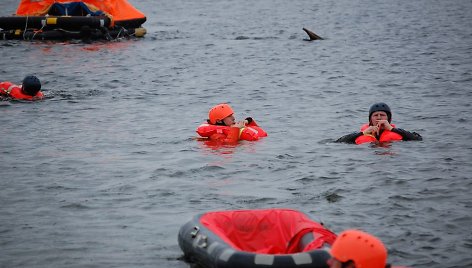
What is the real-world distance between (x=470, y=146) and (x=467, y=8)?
3762 centimetres

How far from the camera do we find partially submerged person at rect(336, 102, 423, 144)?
1360 centimetres

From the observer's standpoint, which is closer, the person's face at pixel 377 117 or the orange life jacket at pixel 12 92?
the person's face at pixel 377 117

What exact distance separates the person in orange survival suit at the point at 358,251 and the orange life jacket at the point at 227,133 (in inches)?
322

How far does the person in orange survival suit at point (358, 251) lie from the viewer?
605cm

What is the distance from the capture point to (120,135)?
1551 cm

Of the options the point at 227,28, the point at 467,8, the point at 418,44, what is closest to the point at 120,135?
the point at 418,44

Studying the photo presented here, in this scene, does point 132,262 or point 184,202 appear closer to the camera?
point 132,262

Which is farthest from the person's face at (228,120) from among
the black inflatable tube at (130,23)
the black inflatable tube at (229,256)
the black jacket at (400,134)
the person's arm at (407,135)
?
the black inflatable tube at (130,23)

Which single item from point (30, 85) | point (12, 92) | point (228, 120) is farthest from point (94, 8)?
point (228, 120)

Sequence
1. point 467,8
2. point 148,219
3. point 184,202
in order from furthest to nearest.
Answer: point 467,8 → point 184,202 → point 148,219

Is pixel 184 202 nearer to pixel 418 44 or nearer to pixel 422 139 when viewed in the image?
pixel 422 139

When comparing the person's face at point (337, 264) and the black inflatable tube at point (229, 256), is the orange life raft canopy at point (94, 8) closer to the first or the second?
the black inflatable tube at point (229, 256)

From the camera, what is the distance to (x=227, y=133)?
1428cm

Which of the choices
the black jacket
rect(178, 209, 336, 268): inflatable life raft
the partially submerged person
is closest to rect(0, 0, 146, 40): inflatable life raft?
→ the black jacket
